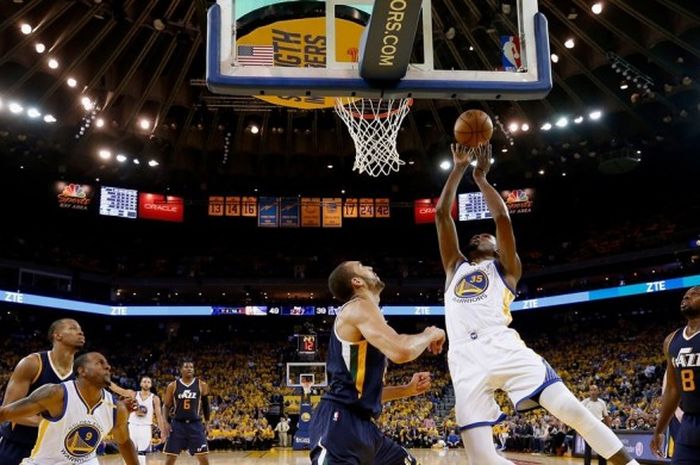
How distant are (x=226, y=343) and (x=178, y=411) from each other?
23696 mm

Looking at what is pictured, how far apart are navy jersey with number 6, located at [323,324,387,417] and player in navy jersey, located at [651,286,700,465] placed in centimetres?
244

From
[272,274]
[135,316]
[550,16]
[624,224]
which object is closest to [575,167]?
[624,224]

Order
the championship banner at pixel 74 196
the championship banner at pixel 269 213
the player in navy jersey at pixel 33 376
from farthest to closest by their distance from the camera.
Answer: the championship banner at pixel 269 213
the championship banner at pixel 74 196
the player in navy jersey at pixel 33 376

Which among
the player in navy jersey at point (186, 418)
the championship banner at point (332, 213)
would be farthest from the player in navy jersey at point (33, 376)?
the championship banner at point (332, 213)

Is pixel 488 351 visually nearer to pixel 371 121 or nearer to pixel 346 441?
pixel 346 441

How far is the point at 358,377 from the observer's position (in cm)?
397

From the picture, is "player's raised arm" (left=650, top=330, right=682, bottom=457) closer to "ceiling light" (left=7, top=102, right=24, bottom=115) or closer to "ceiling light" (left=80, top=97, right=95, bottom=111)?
"ceiling light" (left=80, top=97, right=95, bottom=111)

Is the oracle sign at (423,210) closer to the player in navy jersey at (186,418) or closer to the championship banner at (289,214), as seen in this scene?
the championship banner at (289,214)

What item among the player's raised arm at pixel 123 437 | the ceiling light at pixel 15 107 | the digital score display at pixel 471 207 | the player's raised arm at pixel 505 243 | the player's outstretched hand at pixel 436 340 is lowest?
the player's raised arm at pixel 123 437

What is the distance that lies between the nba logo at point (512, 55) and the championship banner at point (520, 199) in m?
24.4

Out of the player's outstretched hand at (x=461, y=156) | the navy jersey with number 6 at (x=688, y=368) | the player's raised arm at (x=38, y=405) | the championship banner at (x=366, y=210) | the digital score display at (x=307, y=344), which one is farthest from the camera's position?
the championship banner at (x=366, y=210)

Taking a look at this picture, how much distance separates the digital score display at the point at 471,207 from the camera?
99.0ft

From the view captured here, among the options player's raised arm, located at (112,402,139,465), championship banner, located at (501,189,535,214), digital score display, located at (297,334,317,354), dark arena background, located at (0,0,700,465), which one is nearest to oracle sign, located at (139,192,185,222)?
dark arena background, located at (0,0,700,465)

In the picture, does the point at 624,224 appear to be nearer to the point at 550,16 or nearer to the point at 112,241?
the point at 550,16
